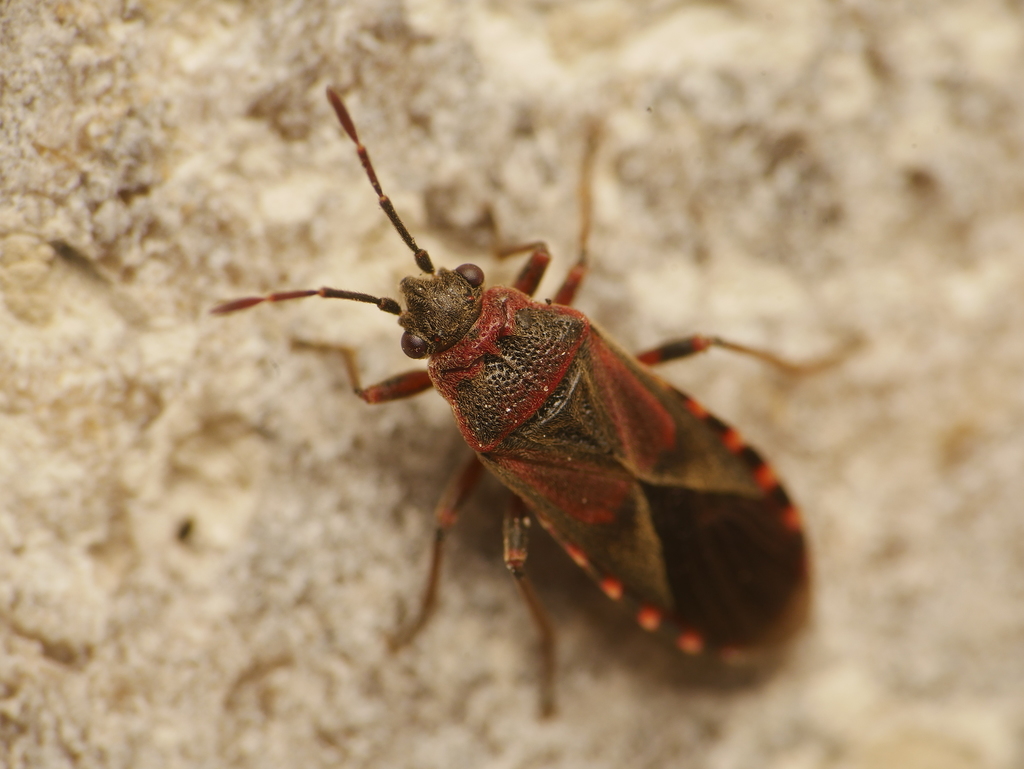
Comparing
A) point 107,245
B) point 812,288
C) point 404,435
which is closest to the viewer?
point 107,245

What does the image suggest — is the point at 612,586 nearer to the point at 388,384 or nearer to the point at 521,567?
the point at 521,567

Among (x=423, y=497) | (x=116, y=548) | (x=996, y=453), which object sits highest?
(x=996, y=453)

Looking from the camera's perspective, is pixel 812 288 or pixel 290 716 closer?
pixel 290 716

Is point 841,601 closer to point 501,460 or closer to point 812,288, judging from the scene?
point 812,288

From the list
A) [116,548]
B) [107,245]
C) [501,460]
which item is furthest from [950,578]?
[107,245]

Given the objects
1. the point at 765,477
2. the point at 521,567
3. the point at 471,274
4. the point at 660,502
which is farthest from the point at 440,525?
the point at 765,477

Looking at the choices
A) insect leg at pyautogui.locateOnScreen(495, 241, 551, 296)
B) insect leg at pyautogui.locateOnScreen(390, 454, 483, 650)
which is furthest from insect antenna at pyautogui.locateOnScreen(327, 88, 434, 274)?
insect leg at pyautogui.locateOnScreen(390, 454, 483, 650)

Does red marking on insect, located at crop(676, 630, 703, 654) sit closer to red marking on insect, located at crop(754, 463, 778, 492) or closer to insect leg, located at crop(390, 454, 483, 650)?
red marking on insect, located at crop(754, 463, 778, 492)
